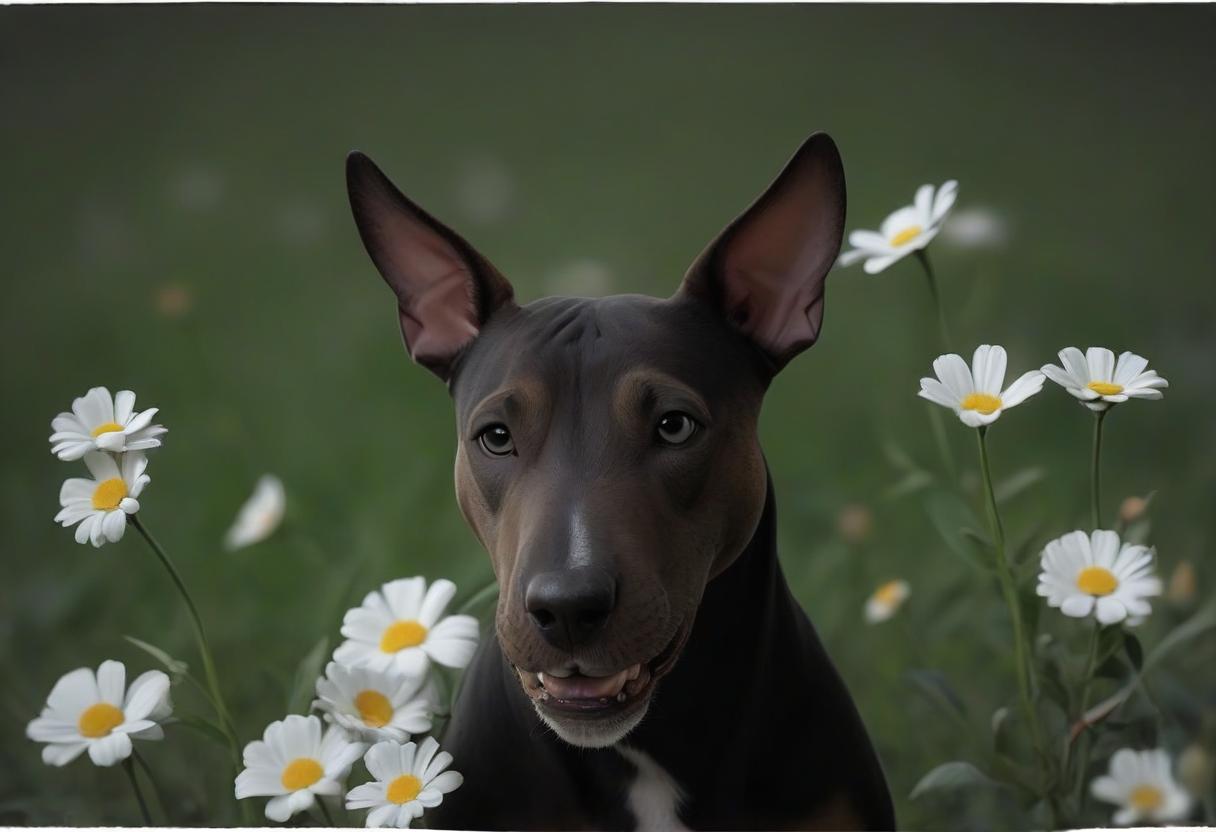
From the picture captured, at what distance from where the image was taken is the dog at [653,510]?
1850mm

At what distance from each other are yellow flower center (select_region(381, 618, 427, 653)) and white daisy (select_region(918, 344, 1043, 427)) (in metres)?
0.93

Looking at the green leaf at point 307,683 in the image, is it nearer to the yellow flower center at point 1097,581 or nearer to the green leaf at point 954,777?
the green leaf at point 954,777

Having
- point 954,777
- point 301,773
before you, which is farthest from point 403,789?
point 954,777

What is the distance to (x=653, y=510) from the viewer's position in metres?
1.85

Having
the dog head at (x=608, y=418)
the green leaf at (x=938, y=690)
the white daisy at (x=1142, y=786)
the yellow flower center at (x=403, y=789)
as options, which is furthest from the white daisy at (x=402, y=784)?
the white daisy at (x=1142, y=786)

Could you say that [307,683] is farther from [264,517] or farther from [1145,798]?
[1145,798]

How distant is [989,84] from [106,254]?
3.15 meters

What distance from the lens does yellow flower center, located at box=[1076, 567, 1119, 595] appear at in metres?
2.05

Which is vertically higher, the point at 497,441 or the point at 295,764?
the point at 497,441

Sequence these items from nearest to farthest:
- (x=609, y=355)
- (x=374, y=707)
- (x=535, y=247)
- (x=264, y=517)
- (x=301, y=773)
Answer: (x=609, y=355)
(x=301, y=773)
(x=374, y=707)
(x=264, y=517)
(x=535, y=247)

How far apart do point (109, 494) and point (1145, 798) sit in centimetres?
174

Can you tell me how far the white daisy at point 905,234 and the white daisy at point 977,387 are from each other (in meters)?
0.31

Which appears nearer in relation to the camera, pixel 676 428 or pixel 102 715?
pixel 676 428

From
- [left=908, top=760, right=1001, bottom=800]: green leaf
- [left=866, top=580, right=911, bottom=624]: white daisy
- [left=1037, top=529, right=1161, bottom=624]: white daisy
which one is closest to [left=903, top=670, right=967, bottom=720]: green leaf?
[left=908, top=760, right=1001, bottom=800]: green leaf
